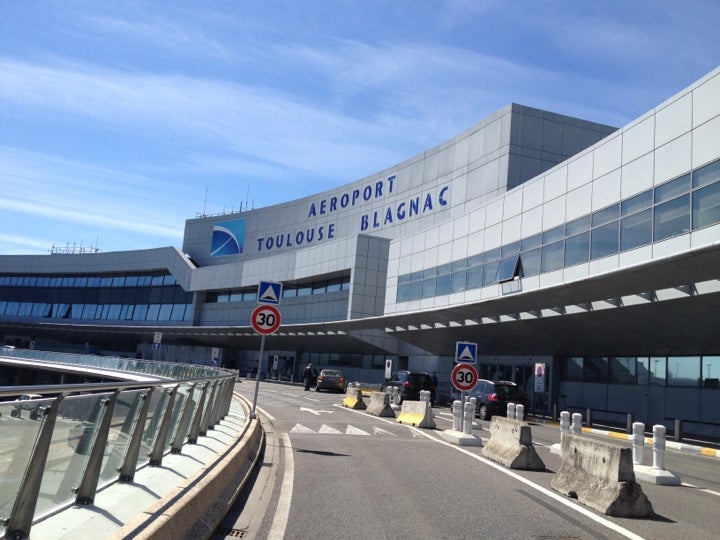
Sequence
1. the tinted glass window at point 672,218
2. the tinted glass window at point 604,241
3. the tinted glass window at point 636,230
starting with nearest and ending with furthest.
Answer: the tinted glass window at point 672,218
the tinted glass window at point 636,230
the tinted glass window at point 604,241

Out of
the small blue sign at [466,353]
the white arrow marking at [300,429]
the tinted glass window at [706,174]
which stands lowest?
the white arrow marking at [300,429]

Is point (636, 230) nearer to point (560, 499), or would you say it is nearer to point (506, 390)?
point (506, 390)

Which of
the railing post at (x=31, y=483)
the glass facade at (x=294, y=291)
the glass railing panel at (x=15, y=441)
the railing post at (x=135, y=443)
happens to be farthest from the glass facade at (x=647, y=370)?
the glass facade at (x=294, y=291)

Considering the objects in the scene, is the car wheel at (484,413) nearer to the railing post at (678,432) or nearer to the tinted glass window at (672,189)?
the railing post at (678,432)

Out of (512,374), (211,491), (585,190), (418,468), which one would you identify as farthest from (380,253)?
(211,491)

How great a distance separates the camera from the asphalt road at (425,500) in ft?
23.3

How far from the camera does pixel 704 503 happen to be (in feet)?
32.0

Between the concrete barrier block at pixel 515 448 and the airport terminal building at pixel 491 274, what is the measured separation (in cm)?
911

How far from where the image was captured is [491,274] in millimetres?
35844

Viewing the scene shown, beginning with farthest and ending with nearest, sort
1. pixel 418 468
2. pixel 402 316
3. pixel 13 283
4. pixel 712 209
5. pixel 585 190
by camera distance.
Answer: pixel 13 283
pixel 402 316
pixel 585 190
pixel 712 209
pixel 418 468

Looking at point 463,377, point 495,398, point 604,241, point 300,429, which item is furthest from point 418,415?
point 604,241

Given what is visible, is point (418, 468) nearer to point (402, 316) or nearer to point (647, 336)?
point (647, 336)

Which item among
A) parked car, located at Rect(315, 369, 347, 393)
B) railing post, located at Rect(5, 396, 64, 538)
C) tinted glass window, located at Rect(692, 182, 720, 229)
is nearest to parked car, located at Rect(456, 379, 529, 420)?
tinted glass window, located at Rect(692, 182, 720, 229)

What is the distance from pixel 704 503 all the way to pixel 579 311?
1795 centimetres
